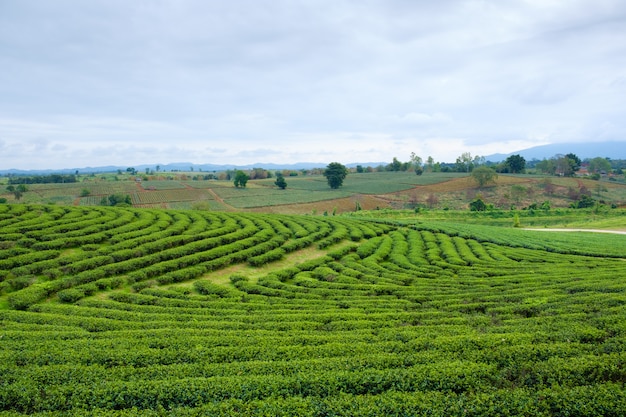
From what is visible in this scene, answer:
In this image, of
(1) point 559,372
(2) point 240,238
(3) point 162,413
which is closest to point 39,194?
(2) point 240,238

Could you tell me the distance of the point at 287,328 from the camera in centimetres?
1354

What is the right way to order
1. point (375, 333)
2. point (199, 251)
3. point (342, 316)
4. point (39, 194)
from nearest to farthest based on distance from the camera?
1. point (375, 333)
2. point (342, 316)
3. point (199, 251)
4. point (39, 194)

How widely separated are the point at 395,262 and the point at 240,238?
528 inches

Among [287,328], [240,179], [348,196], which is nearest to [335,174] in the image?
[348,196]

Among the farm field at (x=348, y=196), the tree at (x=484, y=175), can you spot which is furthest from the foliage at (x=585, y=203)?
the tree at (x=484, y=175)

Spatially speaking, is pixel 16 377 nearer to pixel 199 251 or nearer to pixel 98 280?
pixel 98 280

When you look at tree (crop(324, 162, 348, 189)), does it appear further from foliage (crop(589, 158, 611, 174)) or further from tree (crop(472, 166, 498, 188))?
foliage (crop(589, 158, 611, 174))

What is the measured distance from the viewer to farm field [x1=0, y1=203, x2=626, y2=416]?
8.32 m

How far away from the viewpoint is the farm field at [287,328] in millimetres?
8320

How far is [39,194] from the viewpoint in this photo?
88.2 meters

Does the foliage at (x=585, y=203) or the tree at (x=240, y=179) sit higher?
the tree at (x=240, y=179)

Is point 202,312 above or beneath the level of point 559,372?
beneath

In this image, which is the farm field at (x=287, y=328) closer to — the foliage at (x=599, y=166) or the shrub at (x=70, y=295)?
the shrub at (x=70, y=295)

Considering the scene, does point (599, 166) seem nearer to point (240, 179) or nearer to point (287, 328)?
point (240, 179)
